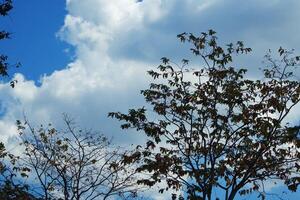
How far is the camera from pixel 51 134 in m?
25.7

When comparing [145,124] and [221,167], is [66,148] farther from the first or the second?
[221,167]

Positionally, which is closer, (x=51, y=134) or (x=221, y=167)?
(x=221, y=167)

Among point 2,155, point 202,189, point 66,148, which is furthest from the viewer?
point 66,148

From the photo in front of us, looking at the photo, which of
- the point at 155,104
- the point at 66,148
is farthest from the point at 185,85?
the point at 66,148

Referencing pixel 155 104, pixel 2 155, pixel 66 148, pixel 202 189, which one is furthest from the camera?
pixel 66 148

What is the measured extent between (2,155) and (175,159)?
29.9 feet

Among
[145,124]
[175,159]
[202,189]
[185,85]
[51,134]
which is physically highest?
[51,134]

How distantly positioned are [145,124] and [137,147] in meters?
0.90

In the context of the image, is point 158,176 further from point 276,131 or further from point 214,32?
point 214,32

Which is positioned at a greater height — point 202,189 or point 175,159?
point 175,159

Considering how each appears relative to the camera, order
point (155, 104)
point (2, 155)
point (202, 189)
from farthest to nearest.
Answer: point (2, 155) < point (155, 104) < point (202, 189)

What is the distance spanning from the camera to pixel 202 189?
1764cm

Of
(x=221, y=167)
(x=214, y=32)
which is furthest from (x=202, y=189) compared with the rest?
(x=214, y=32)

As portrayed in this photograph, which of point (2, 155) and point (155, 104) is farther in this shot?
point (2, 155)
